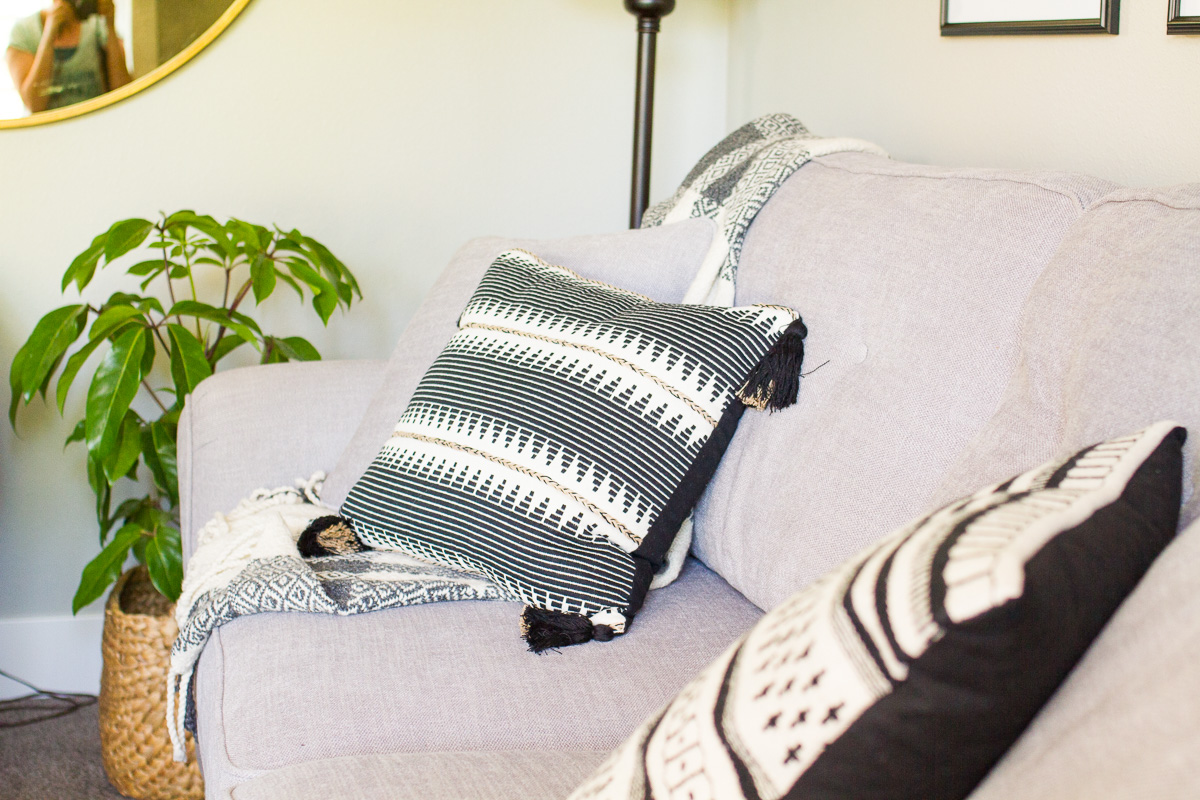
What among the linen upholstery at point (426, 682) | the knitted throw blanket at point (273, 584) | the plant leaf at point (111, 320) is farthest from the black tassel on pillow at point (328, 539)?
the plant leaf at point (111, 320)

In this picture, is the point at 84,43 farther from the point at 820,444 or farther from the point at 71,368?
the point at 820,444

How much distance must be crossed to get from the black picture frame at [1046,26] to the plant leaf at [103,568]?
1.39 metres

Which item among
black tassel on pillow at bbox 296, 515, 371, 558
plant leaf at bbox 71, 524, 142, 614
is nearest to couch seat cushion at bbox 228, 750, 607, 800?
black tassel on pillow at bbox 296, 515, 371, 558

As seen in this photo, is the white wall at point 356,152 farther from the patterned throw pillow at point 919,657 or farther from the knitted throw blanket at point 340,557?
the patterned throw pillow at point 919,657

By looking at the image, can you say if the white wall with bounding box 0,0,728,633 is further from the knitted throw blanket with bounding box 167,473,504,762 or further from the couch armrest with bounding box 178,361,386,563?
the knitted throw blanket with bounding box 167,473,504,762

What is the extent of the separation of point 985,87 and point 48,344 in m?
1.37

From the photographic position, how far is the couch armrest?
1.34m

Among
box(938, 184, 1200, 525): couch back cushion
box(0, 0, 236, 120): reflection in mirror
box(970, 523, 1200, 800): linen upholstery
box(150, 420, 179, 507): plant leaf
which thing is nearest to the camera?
box(970, 523, 1200, 800): linen upholstery

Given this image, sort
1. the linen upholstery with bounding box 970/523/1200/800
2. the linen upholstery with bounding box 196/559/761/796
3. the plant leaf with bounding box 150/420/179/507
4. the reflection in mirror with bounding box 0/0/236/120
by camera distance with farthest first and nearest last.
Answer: the reflection in mirror with bounding box 0/0/236/120, the plant leaf with bounding box 150/420/179/507, the linen upholstery with bounding box 196/559/761/796, the linen upholstery with bounding box 970/523/1200/800

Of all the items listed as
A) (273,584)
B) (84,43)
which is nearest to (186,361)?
(273,584)

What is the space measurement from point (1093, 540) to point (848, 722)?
134 millimetres

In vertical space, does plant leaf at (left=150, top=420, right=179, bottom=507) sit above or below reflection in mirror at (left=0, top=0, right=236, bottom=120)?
below

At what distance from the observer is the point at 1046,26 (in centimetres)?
117

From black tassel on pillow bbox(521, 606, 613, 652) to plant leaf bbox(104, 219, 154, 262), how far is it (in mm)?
913
